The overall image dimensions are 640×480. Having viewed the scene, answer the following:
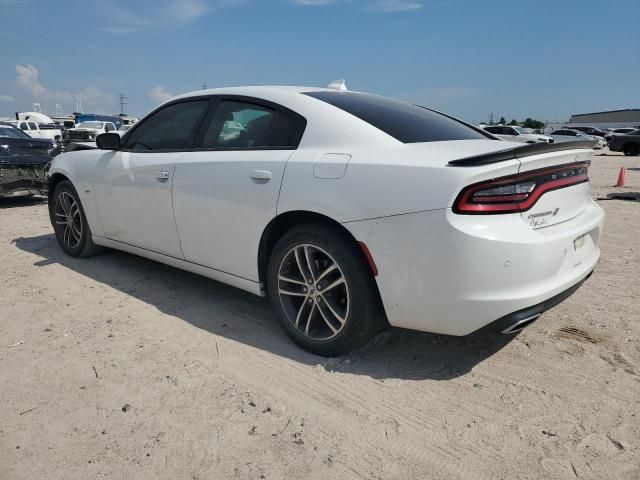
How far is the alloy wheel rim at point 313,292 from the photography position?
110 inches

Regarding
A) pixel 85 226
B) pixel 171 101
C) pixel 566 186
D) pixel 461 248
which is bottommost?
pixel 85 226

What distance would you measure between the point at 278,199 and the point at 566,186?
1.61 meters

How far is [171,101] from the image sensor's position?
13.1 ft

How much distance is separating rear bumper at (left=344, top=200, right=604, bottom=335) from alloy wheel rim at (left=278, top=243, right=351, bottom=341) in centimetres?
31

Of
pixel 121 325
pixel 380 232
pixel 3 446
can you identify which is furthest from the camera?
pixel 121 325

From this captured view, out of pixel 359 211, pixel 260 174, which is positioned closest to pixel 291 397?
pixel 359 211

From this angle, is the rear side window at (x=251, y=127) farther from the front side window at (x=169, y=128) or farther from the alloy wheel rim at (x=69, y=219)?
the alloy wheel rim at (x=69, y=219)

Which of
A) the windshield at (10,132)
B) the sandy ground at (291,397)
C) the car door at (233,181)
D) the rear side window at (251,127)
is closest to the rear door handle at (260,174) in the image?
the car door at (233,181)

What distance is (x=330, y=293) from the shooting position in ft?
9.33

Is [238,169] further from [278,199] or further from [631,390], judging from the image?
[631,390]

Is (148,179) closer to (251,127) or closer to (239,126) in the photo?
(239,126)

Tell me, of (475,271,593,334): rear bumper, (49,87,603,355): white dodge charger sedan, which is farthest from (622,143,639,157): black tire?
(475,271,593,334): rear bumper

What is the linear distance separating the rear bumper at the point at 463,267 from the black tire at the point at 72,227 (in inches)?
130

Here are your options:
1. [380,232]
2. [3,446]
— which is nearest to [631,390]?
[380,232]
